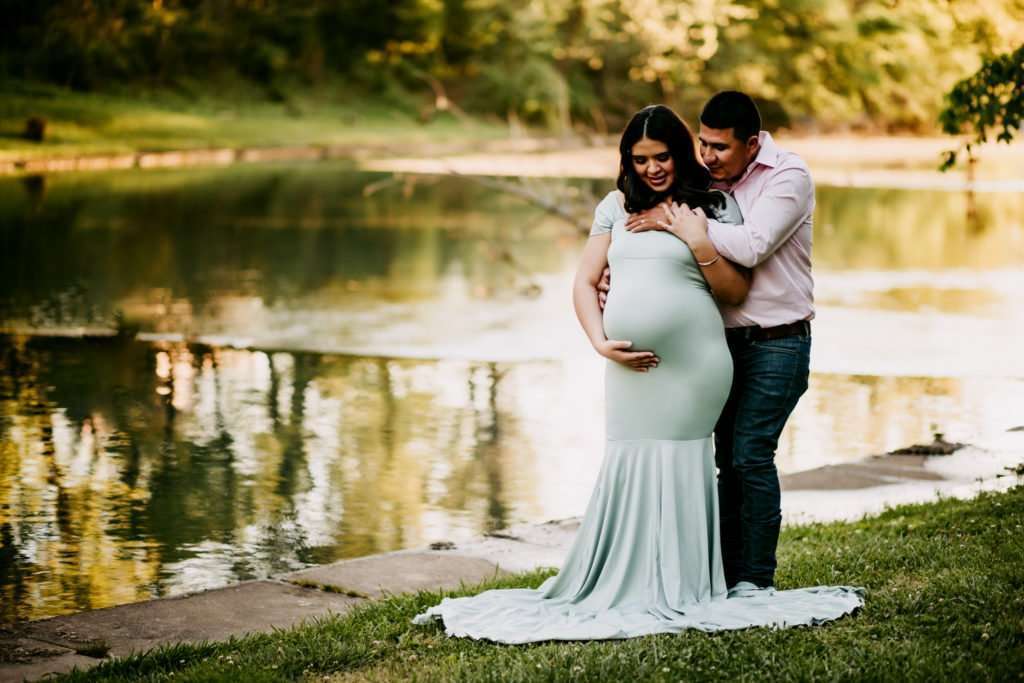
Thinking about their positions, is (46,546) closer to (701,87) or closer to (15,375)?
(15,375)

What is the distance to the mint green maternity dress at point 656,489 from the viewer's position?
6.10m

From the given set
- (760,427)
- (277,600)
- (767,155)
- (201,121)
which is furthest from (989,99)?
(201,121)

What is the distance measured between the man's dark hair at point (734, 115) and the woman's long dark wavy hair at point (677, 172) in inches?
4.2

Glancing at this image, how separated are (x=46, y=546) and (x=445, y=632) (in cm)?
331

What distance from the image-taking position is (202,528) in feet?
30.0

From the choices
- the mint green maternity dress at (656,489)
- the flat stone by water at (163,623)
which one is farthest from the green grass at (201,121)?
the mint green maternity dress at (656,489)

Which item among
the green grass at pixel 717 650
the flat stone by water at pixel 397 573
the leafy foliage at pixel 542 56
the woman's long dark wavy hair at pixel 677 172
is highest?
the leafy foliage at pixel 542 56

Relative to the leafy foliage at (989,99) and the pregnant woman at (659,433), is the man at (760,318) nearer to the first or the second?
the pregnant woman at (659,433)

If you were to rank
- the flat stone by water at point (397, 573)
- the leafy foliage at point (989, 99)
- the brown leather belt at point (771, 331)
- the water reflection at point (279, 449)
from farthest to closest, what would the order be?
the leafy foliage at point (989, 99)
the water reflection at point (279, 449)
the flat stone by water at point (397, 573)
the brown leather belt at point (771, 331)

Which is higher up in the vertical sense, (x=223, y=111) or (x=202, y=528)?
(x=223, y=111)

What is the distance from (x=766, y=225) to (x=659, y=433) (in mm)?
874

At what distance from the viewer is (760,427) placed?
627 centimetres

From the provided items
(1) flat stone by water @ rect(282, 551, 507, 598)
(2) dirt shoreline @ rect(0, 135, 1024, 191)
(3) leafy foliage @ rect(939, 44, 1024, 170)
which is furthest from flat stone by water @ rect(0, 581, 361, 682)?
(2) dirt shoreline @ rect(0, 135, 1024, 191)

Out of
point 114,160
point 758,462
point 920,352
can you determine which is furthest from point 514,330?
point 114,160
